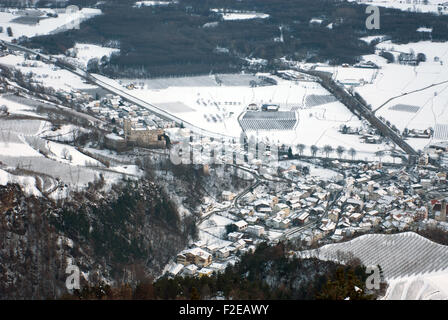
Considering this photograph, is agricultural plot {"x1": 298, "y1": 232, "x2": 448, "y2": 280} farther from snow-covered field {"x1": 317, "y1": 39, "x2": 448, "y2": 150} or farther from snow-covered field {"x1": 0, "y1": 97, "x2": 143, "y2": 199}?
snow-covered field {"x1": 317, "y1": 39, "x2": 448, "y2": 150}

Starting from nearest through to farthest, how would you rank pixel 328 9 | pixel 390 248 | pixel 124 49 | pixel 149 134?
pixel 390 248 → pixel 149 134 → pixel 124 49 → pixel 328 9

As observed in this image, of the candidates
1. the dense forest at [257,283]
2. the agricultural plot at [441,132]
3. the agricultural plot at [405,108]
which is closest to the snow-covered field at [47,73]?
the agricultural plot at [405,108]

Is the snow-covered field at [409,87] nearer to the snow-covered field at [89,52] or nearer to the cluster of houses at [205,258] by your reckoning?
the cluster of houses at [205,258]

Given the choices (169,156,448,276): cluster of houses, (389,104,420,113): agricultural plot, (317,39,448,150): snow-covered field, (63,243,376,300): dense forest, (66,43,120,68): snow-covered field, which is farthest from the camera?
(66,43,120,68): snow-covered field

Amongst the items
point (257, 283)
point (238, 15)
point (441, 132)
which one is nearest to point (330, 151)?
point (441, 132)

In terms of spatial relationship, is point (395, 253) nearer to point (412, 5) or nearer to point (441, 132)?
point (441, 132)

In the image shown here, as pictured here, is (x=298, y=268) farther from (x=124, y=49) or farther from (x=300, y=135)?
(x=124, y=49)

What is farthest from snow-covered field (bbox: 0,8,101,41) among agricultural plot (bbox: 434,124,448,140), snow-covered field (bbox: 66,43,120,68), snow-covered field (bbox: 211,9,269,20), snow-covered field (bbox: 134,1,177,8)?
agricultural plot (bbox: 434,124,448,140)
